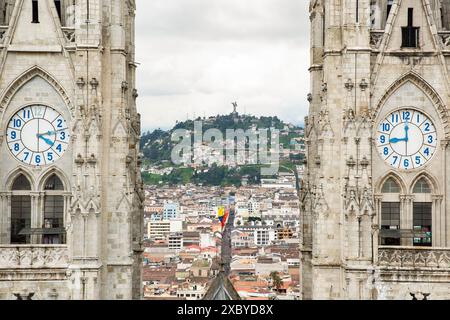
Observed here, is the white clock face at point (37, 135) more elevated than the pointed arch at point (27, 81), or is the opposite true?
the pointed arch at point (27, 81)

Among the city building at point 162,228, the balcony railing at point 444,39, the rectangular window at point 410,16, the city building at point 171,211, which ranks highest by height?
the rectangular window at point 410,16

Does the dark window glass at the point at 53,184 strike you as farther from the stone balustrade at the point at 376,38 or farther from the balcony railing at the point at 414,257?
the stone balustrade at the point at 376,38

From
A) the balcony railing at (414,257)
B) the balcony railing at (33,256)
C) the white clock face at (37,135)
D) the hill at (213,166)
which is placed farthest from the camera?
the hill at (213,166)

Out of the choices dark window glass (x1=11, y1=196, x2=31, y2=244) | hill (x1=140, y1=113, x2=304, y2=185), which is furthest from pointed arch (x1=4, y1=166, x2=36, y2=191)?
hill (x1=140, y1=113, x2=304, y2=185)

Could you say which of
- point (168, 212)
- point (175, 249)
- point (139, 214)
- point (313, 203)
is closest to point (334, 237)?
point (313, 203)

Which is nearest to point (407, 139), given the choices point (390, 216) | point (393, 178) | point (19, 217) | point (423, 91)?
point (393, 178)

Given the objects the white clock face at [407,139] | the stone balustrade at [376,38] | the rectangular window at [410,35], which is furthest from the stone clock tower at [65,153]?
the rectangular window at [410,35]

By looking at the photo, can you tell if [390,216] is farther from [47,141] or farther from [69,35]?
[69,35]
